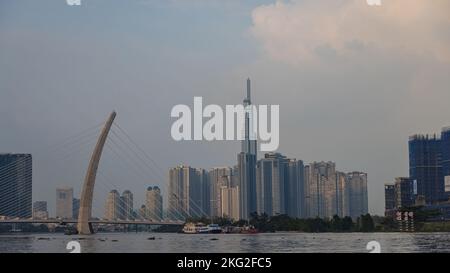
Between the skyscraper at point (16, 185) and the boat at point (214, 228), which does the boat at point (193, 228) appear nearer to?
the boat at point (214, 228)

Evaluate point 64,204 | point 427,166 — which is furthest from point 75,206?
point 427,166

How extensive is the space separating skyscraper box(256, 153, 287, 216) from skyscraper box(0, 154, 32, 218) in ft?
5.07

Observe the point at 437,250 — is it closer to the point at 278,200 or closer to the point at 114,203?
the point at 278,200

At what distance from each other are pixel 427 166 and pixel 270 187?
1.08 meters

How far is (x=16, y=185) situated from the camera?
559 cm

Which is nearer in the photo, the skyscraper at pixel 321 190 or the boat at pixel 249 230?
the skyscraper at pixel 321 190

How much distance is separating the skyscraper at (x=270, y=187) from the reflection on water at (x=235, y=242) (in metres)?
0.20

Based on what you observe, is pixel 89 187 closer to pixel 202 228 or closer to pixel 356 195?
pixel 202 228

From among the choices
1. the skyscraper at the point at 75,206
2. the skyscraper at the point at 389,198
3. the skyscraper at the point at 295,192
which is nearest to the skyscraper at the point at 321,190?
the skyscraper at the point at 295,192

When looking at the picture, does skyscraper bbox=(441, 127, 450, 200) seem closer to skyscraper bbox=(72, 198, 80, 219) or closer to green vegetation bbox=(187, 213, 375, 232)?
green vegetation bbox=(187, 213, 375, 232)

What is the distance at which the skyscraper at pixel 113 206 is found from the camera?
576cm
